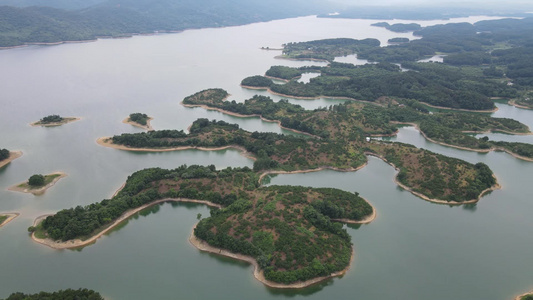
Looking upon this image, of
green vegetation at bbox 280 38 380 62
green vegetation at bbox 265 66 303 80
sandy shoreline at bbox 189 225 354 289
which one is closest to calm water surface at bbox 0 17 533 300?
sandy shoreline at bbox 189 225 354 289

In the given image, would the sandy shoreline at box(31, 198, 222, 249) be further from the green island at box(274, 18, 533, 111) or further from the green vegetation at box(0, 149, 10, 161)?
the green island at box(274, 18, 533, 111)

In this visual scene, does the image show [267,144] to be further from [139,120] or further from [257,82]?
[257,82]

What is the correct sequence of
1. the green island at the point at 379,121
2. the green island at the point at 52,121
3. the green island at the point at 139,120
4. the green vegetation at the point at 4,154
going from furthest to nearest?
1. the green island at the point at 139,120
2. the green island at the point at 52,121
3. the green island at the point at 379,121
4. the green vegetation at the point at 4,154

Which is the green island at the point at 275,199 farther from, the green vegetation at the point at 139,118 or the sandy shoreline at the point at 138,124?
the green vegetation at the point at 139,118

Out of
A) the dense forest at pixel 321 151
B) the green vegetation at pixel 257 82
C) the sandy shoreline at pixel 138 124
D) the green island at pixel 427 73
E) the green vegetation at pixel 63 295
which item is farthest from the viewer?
the green vegetation at pixel 257 82

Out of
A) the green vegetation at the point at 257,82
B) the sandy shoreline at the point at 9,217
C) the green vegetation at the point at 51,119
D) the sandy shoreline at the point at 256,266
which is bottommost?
the sandy shoreline at the point at 256,266

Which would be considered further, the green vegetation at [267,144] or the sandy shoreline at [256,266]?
the green vegetation at [267,144]

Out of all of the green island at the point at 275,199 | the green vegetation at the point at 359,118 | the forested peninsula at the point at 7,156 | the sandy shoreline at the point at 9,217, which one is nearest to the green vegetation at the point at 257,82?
the green vegetation at the point at 359,118
